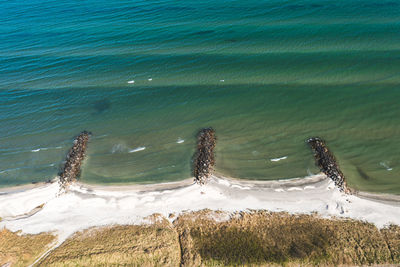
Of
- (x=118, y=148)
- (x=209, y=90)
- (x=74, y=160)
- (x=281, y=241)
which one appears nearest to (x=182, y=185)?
(x=118, y=148)

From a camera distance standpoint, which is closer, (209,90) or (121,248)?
(121,248)

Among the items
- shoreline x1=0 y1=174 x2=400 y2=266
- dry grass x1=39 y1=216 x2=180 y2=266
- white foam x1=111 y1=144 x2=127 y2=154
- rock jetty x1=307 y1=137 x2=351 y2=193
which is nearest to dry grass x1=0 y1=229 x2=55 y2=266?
shoreline x1=0 y1=174 x2=400 y2=266

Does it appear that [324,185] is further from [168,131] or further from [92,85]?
[92,85]

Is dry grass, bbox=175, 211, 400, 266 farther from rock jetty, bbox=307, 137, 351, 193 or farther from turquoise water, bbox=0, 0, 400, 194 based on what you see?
turquoise water, bbox=0, 0, 400, 194

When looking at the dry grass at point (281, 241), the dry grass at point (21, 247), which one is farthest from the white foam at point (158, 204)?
the dry grass at point (281, 241)

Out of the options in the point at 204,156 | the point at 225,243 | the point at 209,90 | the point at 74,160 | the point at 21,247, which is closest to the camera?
the point at 225,243

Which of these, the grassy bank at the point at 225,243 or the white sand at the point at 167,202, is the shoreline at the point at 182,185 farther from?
the grassy bank at the point at 225,243

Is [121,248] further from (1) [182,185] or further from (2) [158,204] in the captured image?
(1) [182,185]
